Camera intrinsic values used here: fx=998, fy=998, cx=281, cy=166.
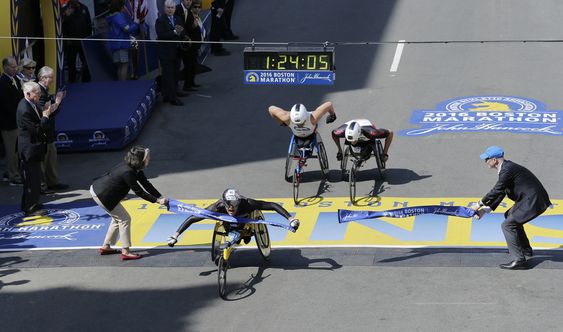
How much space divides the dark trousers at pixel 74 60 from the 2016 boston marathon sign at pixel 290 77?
676cm

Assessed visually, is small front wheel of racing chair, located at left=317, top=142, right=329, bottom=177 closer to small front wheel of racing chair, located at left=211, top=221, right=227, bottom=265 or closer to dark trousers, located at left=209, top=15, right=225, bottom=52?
small front wheel of racing chair, located at left=211, top=221, right=227, bottom=265

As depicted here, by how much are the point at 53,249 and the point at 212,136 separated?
6500 millimetres

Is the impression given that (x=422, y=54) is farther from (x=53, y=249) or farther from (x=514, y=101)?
(x=53, y=249)

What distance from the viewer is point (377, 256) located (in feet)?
49.6

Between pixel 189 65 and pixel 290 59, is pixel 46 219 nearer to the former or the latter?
pixel 290 59

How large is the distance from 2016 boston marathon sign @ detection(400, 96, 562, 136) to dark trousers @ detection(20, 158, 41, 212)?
25.6ft

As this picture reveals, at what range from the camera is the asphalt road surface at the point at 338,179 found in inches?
521

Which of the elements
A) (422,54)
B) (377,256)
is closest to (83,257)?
(377,256)

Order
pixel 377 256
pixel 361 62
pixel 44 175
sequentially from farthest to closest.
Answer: pixel 361 62 < pixel 44 175 < pixel 377 256

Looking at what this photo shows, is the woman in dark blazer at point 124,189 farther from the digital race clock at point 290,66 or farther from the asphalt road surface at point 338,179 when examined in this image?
the digital race clock at point 290,66

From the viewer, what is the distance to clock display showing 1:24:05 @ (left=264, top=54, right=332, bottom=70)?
18.6 meters

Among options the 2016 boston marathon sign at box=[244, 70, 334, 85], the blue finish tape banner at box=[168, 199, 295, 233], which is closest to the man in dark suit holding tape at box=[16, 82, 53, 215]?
the blue finish tape banner at box=[168, 199, 295, 233]

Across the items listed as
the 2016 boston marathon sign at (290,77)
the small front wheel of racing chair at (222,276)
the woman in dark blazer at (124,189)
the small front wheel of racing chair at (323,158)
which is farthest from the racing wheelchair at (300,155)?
the small front wheel of racing chair at (222,276)

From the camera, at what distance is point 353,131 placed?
17562mm
